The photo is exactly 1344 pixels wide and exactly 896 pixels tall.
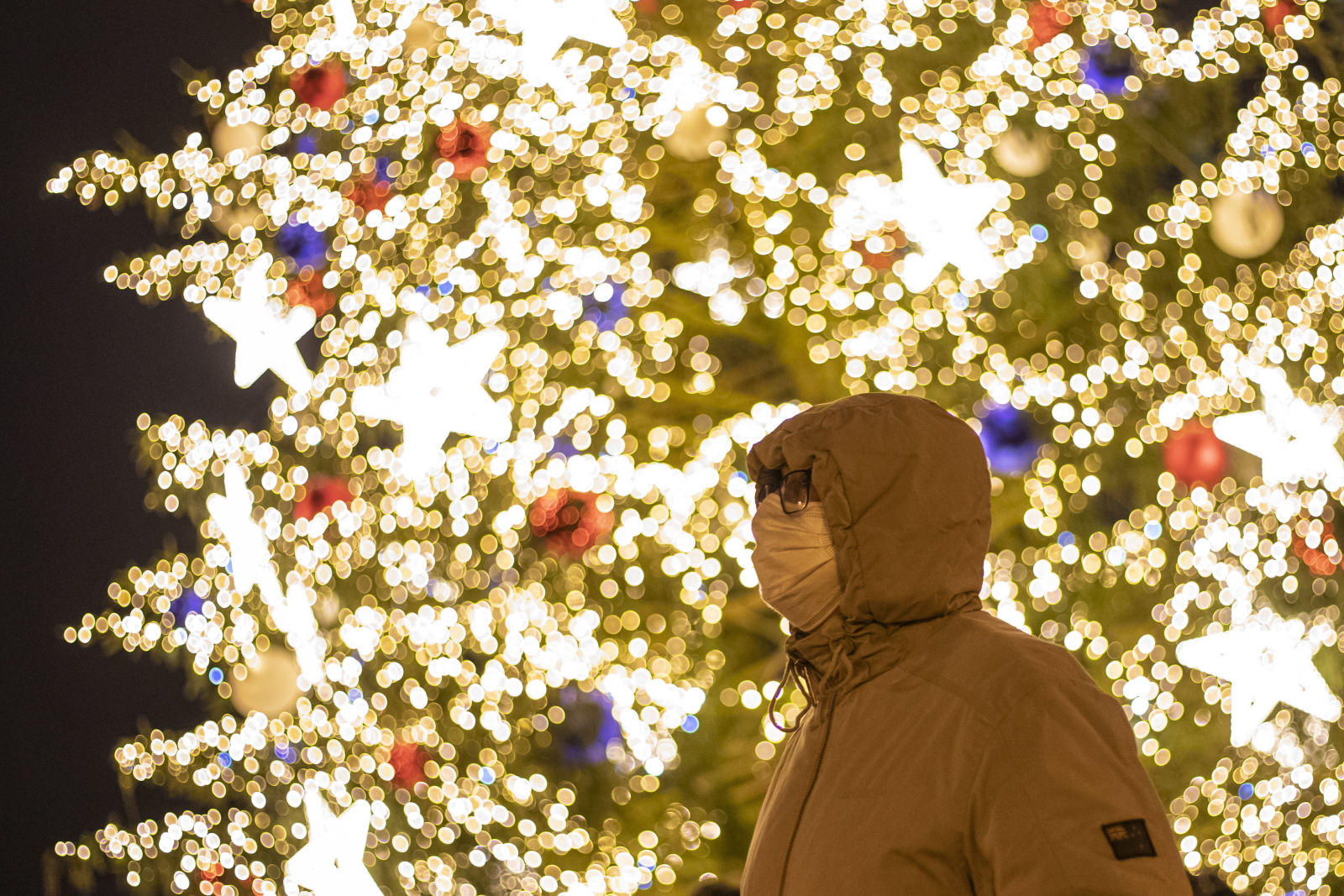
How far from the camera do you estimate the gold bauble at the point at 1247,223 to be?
1.99 m

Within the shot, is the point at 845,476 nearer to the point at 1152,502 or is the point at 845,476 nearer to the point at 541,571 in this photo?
the point at 541,571

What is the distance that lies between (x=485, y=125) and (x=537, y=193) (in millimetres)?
200

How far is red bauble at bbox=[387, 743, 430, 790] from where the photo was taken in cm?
195

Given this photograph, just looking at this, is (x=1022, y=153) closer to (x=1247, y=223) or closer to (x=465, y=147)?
(x=1247, y=223)

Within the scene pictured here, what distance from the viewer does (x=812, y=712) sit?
3.84ft

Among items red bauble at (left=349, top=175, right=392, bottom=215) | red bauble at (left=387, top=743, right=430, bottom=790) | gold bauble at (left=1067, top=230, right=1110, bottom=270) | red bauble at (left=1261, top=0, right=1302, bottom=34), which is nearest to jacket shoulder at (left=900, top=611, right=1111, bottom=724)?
gold bauble at (left=1067, top=230, right=1110, bottom=270)

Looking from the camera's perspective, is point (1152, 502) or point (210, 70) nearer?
point (1152, 502)

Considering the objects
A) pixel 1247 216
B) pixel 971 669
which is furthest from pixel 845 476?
pixel 1247 216

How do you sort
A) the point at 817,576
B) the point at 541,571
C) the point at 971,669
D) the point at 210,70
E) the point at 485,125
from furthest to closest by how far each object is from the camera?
the point at 210,70
the point at 485,125
the point at 541,571
the point at 817,576
the point at 971,669

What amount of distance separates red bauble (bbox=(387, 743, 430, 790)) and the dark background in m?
1.33

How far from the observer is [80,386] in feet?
10.2

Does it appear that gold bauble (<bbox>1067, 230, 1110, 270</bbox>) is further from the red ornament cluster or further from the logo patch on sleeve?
the logo patch on sleeve

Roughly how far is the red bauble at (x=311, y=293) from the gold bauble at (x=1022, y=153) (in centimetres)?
135

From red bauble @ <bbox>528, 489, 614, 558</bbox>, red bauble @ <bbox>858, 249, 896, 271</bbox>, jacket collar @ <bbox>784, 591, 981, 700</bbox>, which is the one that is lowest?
red bauble @ <bbox>528, 489, 614, 558</bbox>
